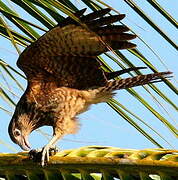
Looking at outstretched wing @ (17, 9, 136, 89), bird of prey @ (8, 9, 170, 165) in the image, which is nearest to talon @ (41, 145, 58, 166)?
outstretched wing @ (17, 9, 136, 89)

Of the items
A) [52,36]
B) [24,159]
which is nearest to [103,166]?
[24,159]

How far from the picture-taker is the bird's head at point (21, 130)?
3496 mm

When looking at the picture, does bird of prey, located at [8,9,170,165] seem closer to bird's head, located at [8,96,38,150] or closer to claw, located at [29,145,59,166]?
bird's head, located at [8,96,38,150]

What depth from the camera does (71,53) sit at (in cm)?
312

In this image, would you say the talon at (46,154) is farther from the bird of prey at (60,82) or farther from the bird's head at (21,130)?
the bird's head at (21,130)

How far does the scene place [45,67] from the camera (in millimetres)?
3342

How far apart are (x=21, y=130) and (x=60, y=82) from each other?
0.42m

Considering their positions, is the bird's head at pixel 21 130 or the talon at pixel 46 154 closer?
the talon at pixel 46 154

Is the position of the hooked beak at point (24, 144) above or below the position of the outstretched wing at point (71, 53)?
below

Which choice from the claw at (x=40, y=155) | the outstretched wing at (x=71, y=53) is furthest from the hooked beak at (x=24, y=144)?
the claw at (x=40, y=155)

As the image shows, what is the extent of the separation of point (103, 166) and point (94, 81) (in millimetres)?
2087

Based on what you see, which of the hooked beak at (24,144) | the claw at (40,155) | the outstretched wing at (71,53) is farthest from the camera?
the hooked beak at (24,144)

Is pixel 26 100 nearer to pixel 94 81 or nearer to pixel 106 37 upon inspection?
pixel 94 81

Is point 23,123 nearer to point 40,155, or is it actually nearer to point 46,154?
point 46,154
